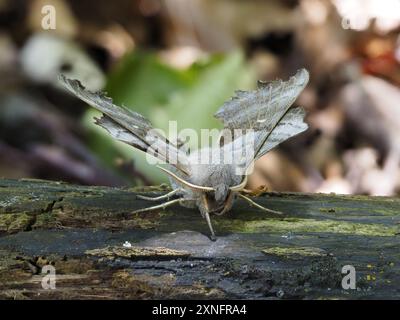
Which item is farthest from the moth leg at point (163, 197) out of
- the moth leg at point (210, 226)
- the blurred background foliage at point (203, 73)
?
the blurred background foliage at point (203, 73)

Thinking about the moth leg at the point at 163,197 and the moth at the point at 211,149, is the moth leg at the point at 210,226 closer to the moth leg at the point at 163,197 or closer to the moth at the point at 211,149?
the moth at the point at 211,149

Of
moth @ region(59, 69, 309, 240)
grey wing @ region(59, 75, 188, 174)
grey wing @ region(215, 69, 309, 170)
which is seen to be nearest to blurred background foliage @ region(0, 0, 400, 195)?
grey wing @ region(215, 69, 309, 170)

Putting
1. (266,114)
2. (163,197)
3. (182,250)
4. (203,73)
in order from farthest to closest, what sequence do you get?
(203,73) → (266,114) → (163,197) → (182,250)

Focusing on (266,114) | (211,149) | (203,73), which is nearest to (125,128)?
(211,149)

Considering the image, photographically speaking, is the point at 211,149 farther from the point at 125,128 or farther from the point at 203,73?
the point at 203,73

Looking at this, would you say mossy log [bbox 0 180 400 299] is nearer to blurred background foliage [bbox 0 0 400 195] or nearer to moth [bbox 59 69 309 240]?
moth [bbox 59 69 309 240]

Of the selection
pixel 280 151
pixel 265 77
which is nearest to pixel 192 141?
pixel 280 151

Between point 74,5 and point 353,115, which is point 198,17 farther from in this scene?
point 353,115
